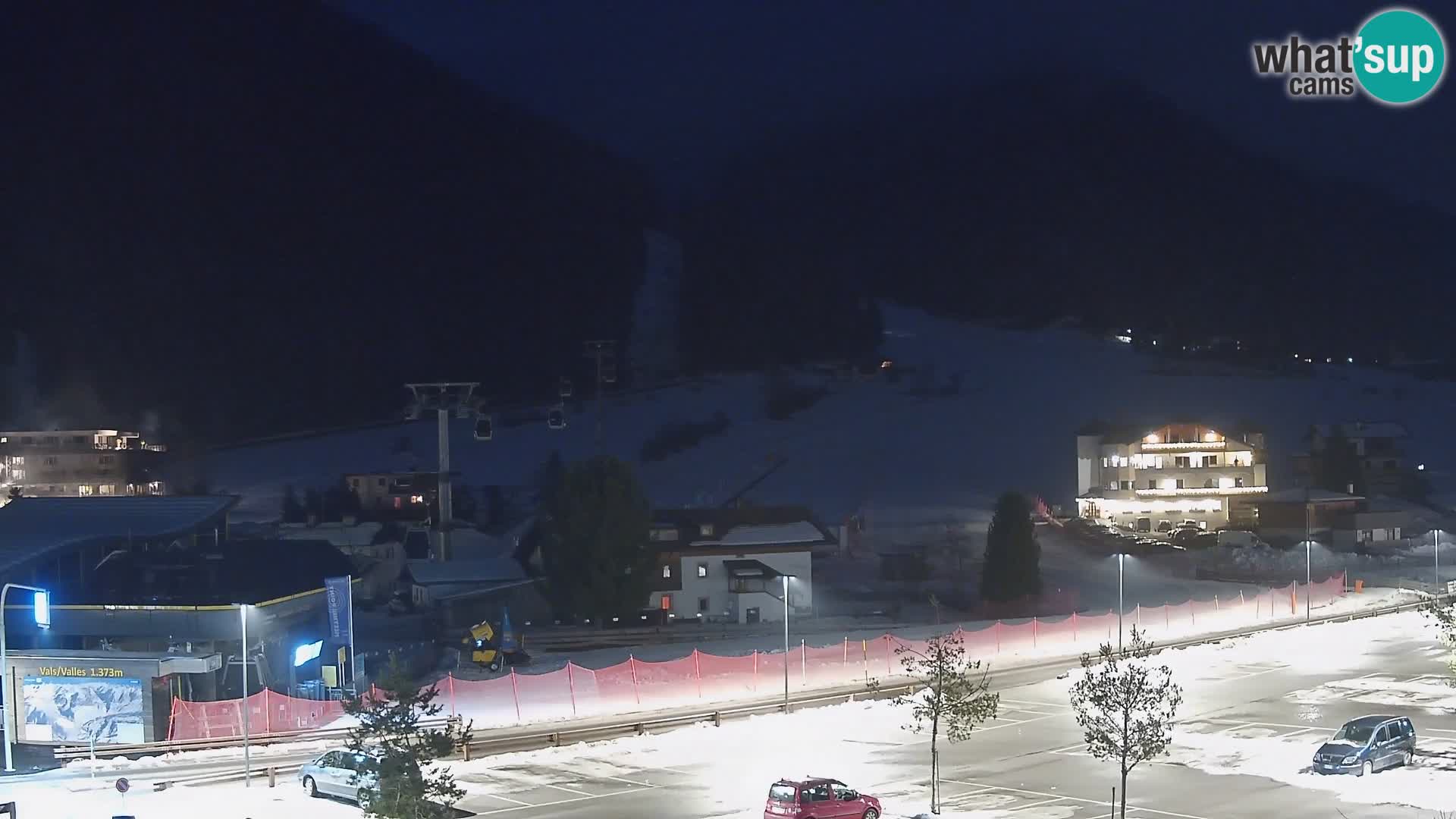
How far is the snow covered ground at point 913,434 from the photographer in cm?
12125

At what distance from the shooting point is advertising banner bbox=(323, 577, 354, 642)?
1670 inches

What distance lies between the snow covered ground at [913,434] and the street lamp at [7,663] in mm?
67537

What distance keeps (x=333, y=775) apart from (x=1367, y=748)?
21047 millimetres

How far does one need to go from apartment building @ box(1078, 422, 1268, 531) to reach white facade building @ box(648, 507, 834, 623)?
42.7 meters

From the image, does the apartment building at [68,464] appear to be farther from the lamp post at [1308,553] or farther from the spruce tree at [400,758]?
the spruce tree at [400,758]

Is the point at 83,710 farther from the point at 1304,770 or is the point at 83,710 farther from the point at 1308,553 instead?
the point at 1308,553

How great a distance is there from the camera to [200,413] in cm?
19638

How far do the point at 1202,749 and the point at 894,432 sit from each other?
108m

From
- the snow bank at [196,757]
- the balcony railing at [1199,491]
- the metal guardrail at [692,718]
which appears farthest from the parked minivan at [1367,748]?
the balcony railing at [1199,491]

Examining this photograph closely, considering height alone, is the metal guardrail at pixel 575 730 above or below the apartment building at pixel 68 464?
below

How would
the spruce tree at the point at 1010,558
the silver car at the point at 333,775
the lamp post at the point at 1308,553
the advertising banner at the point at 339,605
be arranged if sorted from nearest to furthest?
the silver car at the point at 333,775 → the advertising banner at the point at 339,605 → the lamp post at the point at 1308,553 → the spruce tree at the point at 1010,558

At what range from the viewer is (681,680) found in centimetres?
4369

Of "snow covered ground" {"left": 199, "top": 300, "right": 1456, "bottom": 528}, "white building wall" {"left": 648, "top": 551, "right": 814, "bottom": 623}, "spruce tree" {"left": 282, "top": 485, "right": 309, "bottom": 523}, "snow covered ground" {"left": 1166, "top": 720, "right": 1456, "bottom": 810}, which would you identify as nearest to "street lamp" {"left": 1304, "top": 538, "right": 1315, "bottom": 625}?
"white building wall" {"left": 648, "top": 551, "right": 814, "bottom": 623}

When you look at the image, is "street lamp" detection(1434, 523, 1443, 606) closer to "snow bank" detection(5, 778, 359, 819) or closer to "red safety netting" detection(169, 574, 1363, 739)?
"red safety netting" detection(169, 574, 1363, 739)
